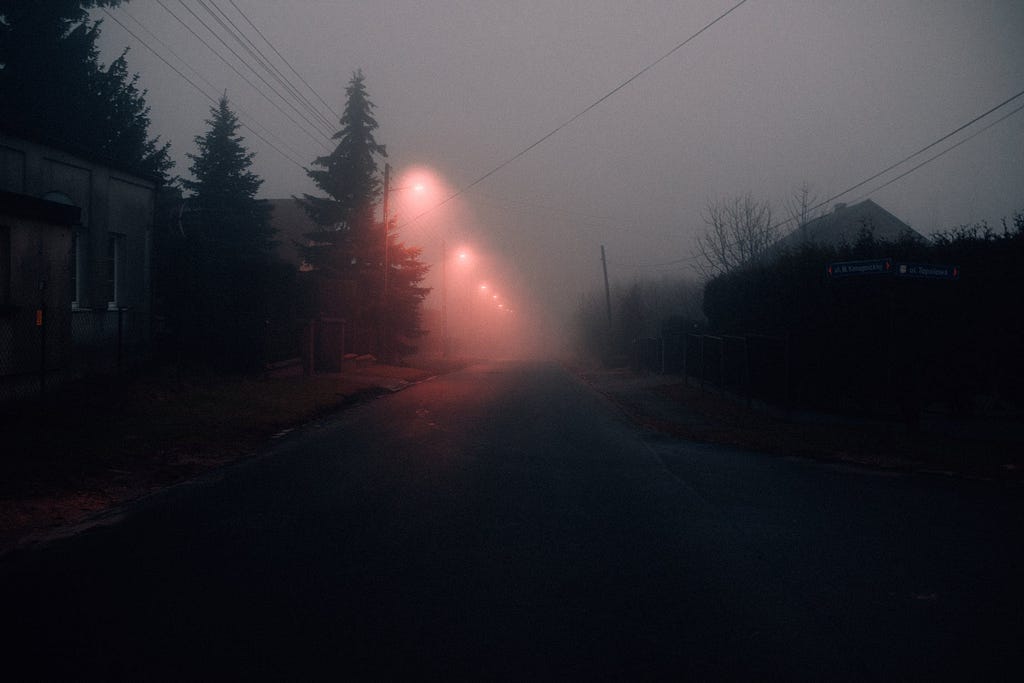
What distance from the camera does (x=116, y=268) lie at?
19578 millimetres

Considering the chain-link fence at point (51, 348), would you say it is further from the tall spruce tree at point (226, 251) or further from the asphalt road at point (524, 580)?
the asphalt road at point (524, 580)

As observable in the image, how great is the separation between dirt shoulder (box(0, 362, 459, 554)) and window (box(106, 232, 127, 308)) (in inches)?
141

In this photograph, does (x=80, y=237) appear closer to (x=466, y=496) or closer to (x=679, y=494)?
(x=466, y=496)

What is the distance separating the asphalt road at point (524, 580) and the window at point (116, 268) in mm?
11899

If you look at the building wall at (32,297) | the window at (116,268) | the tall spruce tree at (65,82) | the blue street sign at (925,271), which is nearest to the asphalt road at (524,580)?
the blue street sign at (925,271)

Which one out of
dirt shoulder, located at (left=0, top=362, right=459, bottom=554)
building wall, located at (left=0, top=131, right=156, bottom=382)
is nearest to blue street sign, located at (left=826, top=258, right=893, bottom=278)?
dirt shoulder, located at (left=0, top=362, right=459, bottom=554)

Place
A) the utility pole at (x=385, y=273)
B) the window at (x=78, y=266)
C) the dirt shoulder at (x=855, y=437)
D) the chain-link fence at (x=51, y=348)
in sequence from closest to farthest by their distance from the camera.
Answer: the dirt shoulder at (x=855, y=437)
the chain-link fence at (x=51, y=348)
the window at (x=78, y=266)
the utility pole at (x=385, y=273)

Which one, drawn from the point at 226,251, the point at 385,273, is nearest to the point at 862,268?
the point at 385,273

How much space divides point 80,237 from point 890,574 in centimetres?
1821

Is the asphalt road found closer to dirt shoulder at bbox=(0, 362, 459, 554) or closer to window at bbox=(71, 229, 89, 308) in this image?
dirt shoulder at bbox=(0, 362, 459, 554)

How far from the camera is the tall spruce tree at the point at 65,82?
27.2m

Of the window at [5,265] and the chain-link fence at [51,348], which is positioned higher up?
the window at [5,265]

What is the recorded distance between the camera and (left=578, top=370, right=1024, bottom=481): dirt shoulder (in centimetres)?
1165

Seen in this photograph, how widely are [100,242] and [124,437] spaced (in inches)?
372
